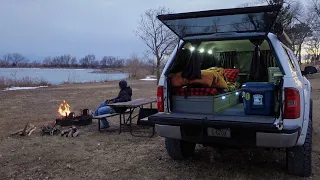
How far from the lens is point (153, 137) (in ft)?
21.0

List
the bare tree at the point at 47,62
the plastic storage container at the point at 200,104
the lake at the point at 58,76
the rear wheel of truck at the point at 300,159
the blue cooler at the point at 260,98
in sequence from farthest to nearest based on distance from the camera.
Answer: the bare tree at the point at 47,62 < the lake at the point at 58,76 < the plastic storage container at the point at 200,104 < the rear wheel of truck at the point at 300,159 < the blue cooler at the point at 260,98

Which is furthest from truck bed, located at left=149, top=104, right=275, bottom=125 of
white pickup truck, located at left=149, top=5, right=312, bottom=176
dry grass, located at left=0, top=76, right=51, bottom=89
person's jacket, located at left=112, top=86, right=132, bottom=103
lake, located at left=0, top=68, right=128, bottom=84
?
lake, located at left=0, top=68, right=128, bottom=84

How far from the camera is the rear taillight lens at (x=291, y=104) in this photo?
348 cm

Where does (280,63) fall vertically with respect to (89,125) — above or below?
above

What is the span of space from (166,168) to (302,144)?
182 cm

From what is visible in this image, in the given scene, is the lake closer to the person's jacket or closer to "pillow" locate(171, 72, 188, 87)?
the person's jacket

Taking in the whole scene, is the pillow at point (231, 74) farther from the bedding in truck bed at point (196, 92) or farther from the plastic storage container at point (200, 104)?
the bedding in truck bed at point (196, 92)

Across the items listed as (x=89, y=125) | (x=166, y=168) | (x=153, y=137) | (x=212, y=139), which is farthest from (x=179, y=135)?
(x=89, y=125)

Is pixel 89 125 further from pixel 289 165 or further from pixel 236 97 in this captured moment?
pixel 289 165

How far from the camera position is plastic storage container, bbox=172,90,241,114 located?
407 cm

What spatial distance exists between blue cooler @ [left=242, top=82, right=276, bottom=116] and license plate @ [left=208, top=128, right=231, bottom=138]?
45cm

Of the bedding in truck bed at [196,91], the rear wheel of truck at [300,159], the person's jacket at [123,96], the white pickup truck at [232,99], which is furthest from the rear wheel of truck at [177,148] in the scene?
the person's jacket at [123,96]

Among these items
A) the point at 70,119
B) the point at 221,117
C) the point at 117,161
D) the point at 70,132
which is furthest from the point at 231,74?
the point at 70,119

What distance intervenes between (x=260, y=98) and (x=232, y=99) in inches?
38.1
